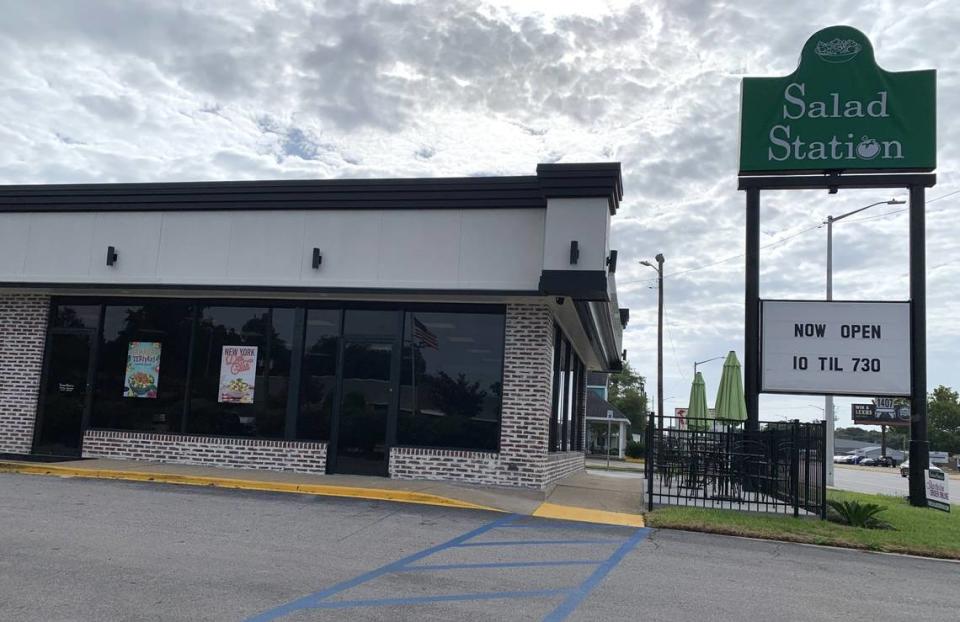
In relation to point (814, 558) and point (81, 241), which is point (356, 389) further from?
point (814, 558)

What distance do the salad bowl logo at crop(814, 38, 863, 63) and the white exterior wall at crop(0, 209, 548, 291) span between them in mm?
7217

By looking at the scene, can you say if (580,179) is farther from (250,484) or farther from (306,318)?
(250,484)

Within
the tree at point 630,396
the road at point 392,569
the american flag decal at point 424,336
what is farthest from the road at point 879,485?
the tree at point 630,396

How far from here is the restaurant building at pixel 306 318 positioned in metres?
13.6

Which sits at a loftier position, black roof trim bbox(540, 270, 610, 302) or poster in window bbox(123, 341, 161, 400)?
black roof trim bbox(540, 270, 610, 302)

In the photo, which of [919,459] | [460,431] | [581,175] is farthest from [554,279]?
[919,459]

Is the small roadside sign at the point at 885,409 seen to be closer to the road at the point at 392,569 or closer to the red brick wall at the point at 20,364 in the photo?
the road at the point at 392,569

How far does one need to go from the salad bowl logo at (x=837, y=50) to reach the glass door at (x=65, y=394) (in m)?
15.6

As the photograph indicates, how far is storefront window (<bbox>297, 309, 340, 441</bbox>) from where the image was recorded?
14.4 metres

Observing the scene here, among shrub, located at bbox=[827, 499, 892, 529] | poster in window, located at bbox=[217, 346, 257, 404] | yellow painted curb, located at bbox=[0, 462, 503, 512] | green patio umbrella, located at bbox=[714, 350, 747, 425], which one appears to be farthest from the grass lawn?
poster in window, located at bbox=[217, 346, 257, 404]

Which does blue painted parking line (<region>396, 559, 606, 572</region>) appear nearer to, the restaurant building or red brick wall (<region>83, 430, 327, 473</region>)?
the restaurant building

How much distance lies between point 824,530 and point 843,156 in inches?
307

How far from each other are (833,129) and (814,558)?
9.53 m

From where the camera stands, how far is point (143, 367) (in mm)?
15328
